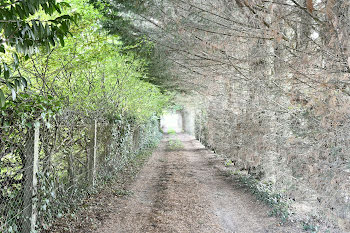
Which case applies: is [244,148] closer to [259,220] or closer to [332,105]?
[259,220]

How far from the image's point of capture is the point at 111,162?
29.9 ft

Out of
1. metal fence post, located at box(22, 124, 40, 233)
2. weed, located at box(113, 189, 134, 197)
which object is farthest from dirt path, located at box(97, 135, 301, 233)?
metal fence post, located at box(22, 124, 40, 233)

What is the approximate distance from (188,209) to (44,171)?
3.10 meters

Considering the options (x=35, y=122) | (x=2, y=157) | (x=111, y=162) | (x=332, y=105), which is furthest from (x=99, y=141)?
(x=332, y=105)

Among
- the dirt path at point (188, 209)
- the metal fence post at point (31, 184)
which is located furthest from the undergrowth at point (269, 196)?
the metal fence post at point (31, 184)

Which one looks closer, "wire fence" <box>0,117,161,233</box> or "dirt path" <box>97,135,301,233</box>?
"wire fence" <box>0,117,161,233</box>

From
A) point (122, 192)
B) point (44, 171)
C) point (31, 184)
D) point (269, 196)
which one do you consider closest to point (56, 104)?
point (44, 171)

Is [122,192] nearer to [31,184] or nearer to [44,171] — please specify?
[44,171]

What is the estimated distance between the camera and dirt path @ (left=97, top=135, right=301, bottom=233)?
206 inches

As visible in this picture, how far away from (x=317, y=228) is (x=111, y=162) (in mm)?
6015

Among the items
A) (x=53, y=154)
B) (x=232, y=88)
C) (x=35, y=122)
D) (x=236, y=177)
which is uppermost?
(x=232, y=88)

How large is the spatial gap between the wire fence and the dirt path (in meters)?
0.88

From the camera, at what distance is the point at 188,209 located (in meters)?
6.26

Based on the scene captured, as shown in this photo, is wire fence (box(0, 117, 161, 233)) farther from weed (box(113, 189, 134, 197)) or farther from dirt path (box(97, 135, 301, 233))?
dirt path (box(97, 135, 301, 233))
